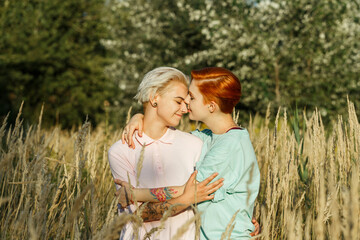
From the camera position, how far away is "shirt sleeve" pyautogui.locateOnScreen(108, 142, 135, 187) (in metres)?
1.97

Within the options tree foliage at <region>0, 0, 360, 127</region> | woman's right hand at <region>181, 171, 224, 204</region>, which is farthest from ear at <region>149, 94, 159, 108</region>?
tree foliage at <region>0, 0, 360, 127</region>

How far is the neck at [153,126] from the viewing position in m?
2.14

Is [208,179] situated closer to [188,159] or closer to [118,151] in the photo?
[188,159]

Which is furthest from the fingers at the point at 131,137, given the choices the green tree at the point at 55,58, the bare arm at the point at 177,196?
the green tree at the point at 55,58

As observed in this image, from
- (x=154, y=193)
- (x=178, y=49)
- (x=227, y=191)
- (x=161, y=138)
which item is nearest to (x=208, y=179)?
(x=227, y=191)

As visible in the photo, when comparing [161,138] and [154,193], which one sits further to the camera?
[161,138]

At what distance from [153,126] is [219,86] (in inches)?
18.4

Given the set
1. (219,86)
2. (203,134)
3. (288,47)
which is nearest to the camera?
(219,86)

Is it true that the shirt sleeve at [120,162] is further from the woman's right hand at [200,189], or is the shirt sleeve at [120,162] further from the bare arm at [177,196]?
the woman's right hand at [200,189]

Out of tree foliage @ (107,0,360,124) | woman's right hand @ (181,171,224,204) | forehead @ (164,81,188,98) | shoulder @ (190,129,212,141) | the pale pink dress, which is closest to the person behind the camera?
woman's right hand @ (181,171,224,204)

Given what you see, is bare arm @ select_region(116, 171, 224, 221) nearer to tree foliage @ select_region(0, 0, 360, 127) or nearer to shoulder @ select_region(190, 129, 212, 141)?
shoulder @ select_region(190, 129, 212, 141)

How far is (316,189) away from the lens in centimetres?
215

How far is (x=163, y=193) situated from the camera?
1811 mm

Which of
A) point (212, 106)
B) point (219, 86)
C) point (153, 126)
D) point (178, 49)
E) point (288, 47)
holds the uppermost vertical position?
→ point (178, 49)
